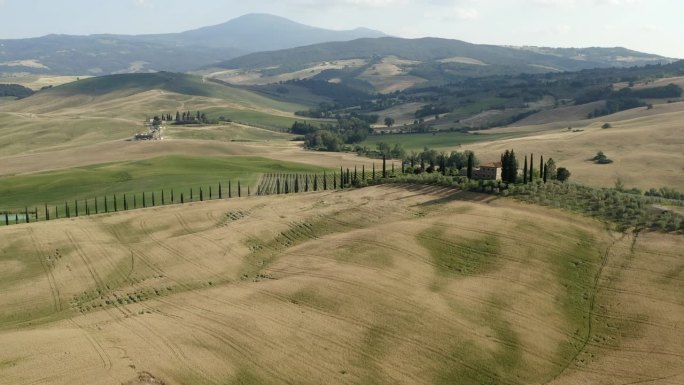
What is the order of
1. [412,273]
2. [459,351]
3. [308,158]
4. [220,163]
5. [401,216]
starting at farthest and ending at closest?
[308,158] < [220,163] < [401,216] < [412,273] < [459,351]

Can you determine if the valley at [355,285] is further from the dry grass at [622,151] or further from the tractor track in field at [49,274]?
the dry grass at [622,151]

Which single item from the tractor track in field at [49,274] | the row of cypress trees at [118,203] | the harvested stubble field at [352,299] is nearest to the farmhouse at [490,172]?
the harvested stubble field at [352,299]

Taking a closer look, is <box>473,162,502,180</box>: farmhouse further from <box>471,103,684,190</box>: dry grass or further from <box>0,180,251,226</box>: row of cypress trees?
<box>0,180,251,226</box>: row of cypress trees

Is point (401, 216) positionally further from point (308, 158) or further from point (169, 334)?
point (308, 158)

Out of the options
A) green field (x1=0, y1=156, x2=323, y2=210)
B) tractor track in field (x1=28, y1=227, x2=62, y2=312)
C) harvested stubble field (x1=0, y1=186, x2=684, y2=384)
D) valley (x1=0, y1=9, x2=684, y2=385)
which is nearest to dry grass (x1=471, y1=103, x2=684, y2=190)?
valley (x1=0, y1=9, x2=684, y2=385)

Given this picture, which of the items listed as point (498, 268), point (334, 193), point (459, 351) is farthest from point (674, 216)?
point (334, 193)

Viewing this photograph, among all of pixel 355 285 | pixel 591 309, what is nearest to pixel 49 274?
pixel 355 285

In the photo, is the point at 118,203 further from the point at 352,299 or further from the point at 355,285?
the point at 352,299
